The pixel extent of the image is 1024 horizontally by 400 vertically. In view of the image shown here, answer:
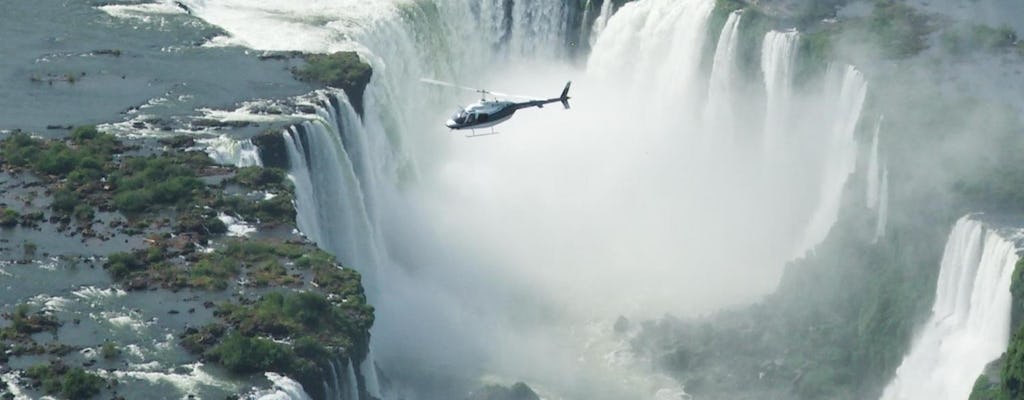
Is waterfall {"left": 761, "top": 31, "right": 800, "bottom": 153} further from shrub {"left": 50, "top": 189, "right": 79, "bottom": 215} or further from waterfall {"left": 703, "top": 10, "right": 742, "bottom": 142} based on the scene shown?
shrub {"left": 50, "top": 189, "right": 79, "bottom": 215}

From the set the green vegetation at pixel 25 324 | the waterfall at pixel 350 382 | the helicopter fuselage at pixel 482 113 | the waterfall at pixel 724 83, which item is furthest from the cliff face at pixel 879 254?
the green vegetation at pixel 25 324

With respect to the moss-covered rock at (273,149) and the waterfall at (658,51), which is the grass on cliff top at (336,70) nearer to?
the moss-covered rock at (273,149)

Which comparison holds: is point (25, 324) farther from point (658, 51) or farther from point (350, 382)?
point (658, 51)

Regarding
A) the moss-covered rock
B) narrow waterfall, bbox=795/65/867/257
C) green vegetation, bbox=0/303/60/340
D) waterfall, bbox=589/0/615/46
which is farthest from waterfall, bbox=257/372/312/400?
waterfall, bbox=589/0/615/46

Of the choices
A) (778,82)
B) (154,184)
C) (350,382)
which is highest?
(778,82)

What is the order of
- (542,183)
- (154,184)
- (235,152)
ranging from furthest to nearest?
(542,183)
(235,152)
(154,184)

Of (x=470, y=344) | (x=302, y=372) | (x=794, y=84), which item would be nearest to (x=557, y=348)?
(x=470, y=344)

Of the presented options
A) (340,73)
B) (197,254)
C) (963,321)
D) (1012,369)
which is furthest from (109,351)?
(963,321)
